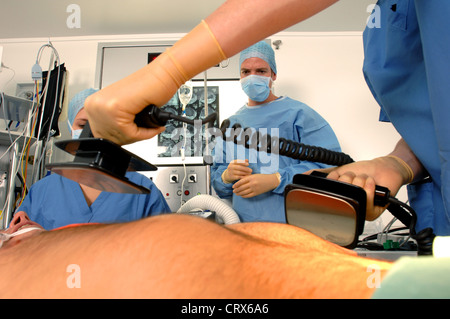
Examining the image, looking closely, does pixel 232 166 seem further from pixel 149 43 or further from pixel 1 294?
pixel 149 43

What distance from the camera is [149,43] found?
110 inches

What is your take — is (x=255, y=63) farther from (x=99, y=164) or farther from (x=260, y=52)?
(x=99, y=164)

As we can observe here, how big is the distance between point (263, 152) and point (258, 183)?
254mm

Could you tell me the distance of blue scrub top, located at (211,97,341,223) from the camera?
1.75m

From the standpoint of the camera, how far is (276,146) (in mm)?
1049

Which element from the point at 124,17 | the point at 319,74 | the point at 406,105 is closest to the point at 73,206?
the point at 406,105

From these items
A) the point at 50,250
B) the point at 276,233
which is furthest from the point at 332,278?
the point at 50,250

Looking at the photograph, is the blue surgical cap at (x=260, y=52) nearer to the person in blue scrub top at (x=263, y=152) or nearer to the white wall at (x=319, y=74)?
the person in blue scrub top at (x=263, y=152)

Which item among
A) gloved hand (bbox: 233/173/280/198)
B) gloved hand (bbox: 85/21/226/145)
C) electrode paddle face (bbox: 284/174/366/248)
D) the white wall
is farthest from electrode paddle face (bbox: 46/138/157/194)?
the white wall

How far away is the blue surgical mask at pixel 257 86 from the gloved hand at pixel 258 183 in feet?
1.92

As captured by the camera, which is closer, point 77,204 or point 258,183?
point 77,204

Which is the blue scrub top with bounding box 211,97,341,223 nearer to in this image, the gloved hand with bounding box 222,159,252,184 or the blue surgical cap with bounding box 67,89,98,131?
the gloved hand with bounding box 222,159,252,184

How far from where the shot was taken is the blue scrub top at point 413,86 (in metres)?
0.63

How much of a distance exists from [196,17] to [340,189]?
8.27ft
